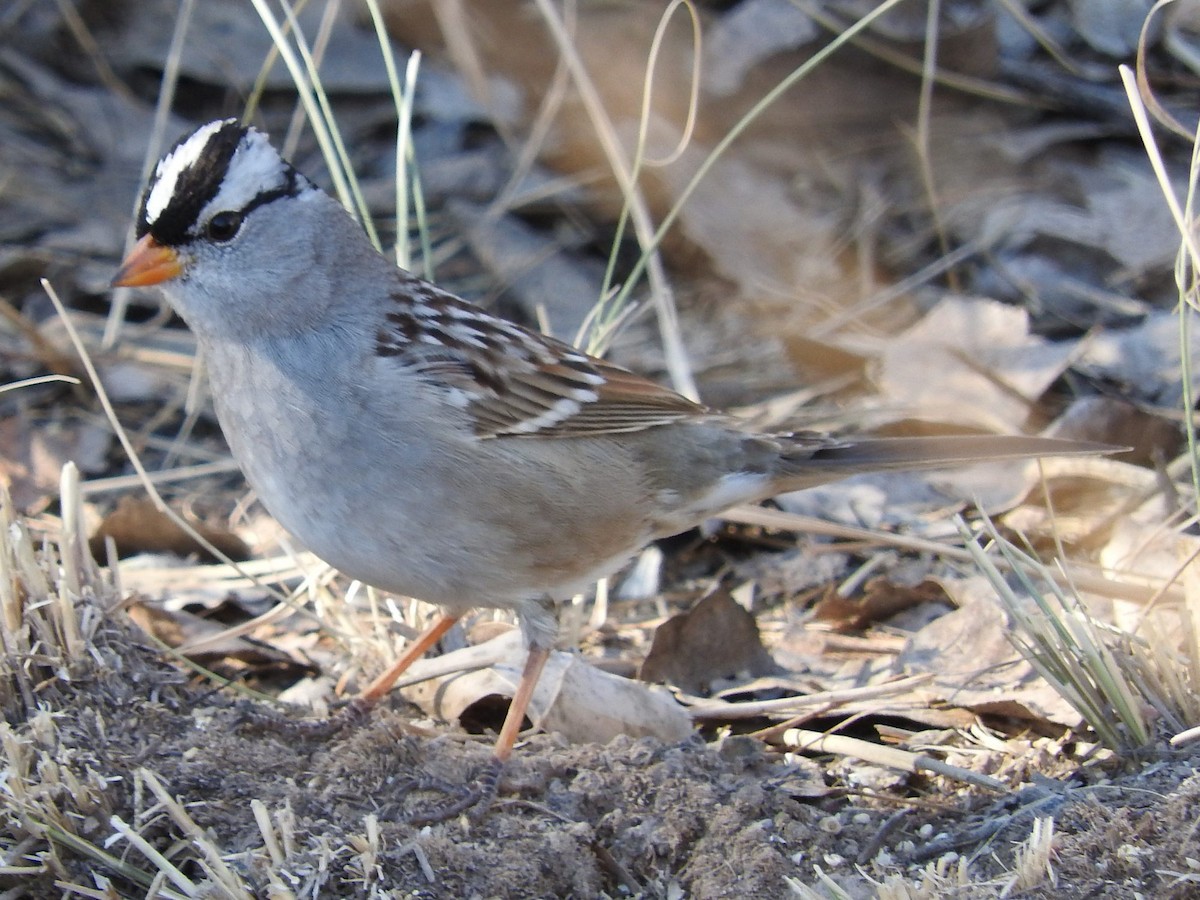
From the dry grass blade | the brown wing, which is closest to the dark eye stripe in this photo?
the brown wing

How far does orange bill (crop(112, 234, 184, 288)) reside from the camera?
2.61m

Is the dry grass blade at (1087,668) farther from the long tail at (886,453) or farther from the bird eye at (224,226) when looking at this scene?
the bird eye at (224,226)

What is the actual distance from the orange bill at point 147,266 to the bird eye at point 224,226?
0.09 meters

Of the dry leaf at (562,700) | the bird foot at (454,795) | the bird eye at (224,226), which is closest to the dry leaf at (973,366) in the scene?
the dry leaf at (562,700)

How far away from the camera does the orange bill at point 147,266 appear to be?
8.55ft

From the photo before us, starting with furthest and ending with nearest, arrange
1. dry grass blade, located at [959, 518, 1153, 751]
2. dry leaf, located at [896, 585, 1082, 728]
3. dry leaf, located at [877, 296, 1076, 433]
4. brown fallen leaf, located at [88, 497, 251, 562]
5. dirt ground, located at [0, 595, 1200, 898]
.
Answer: dry leaf, located at [877, 296, 1076, 433], brown fallen leaf, located at [88, 497, 251, 562], dry leaf, located at [896, 585, 1082, 728], dry grass blade, located at [959, 518, 1153, 751], dirt ground, located at [0, 595, 1200, 898]

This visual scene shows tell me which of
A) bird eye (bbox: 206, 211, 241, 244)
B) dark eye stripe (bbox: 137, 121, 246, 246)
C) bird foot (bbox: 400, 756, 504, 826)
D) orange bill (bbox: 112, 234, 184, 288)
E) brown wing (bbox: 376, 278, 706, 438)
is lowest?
bird foot (bbox: 400, 756, 504, 826)

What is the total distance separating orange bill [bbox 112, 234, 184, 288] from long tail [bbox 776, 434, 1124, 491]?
4.57ft

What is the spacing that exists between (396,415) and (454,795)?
0.73 metres

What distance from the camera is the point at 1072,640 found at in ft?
7.54

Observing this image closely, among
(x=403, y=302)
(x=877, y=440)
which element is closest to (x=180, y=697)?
(x=403, y=302)

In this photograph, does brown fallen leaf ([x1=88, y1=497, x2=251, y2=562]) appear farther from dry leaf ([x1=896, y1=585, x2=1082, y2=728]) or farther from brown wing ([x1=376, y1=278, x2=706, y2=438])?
dry leaf ([x1=896, y1=585, x2=1082, y2=728])

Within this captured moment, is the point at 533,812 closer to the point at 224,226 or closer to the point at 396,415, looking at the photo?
the point at 396,415

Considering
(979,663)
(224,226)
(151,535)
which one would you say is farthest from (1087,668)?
(151,535)
